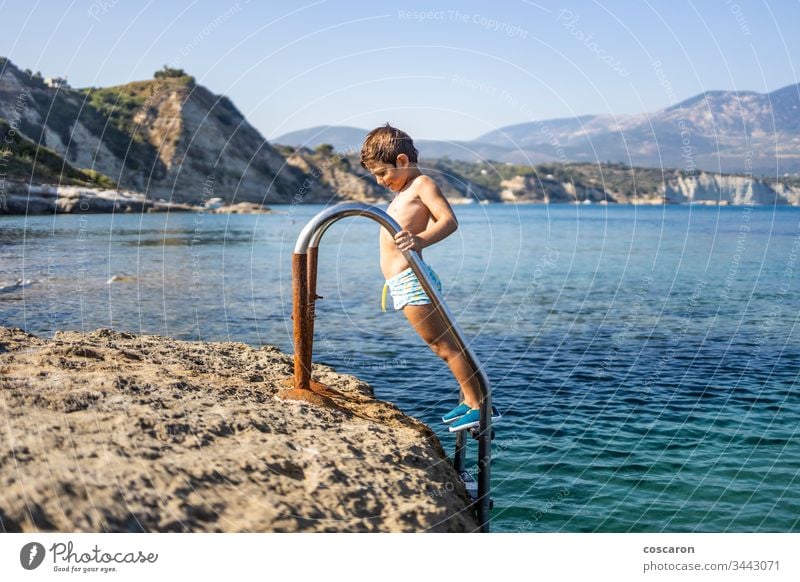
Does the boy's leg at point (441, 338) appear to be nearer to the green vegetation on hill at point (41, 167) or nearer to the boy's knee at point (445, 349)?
the boy's knee at point (445, 349)

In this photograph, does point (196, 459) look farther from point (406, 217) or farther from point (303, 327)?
point (406, 217)

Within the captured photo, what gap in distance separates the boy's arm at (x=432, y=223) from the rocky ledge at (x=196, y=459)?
1.25m

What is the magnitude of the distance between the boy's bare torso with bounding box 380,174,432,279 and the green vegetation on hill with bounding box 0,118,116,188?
163 feet

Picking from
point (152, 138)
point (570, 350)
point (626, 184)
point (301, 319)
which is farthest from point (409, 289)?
point (626, 184)

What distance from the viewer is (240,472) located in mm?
3912

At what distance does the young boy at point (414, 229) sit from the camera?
193 inches

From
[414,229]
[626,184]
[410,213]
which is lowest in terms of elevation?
[414,229]

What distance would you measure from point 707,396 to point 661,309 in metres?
10.1

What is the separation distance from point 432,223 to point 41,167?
68405 millimetres

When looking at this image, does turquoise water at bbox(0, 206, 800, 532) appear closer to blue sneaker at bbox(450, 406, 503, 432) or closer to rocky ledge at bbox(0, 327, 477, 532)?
blue sneaker at bbox(450, 406, 503, 432)

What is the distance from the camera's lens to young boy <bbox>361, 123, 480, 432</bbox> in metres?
4.89

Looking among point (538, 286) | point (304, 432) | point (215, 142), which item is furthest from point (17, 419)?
point (215, 142)

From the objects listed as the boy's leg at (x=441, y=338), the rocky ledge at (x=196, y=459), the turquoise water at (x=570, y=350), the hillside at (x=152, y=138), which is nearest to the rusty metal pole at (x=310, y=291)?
the rocky ledge at (x=196, y=459)

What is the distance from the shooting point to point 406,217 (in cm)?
501
